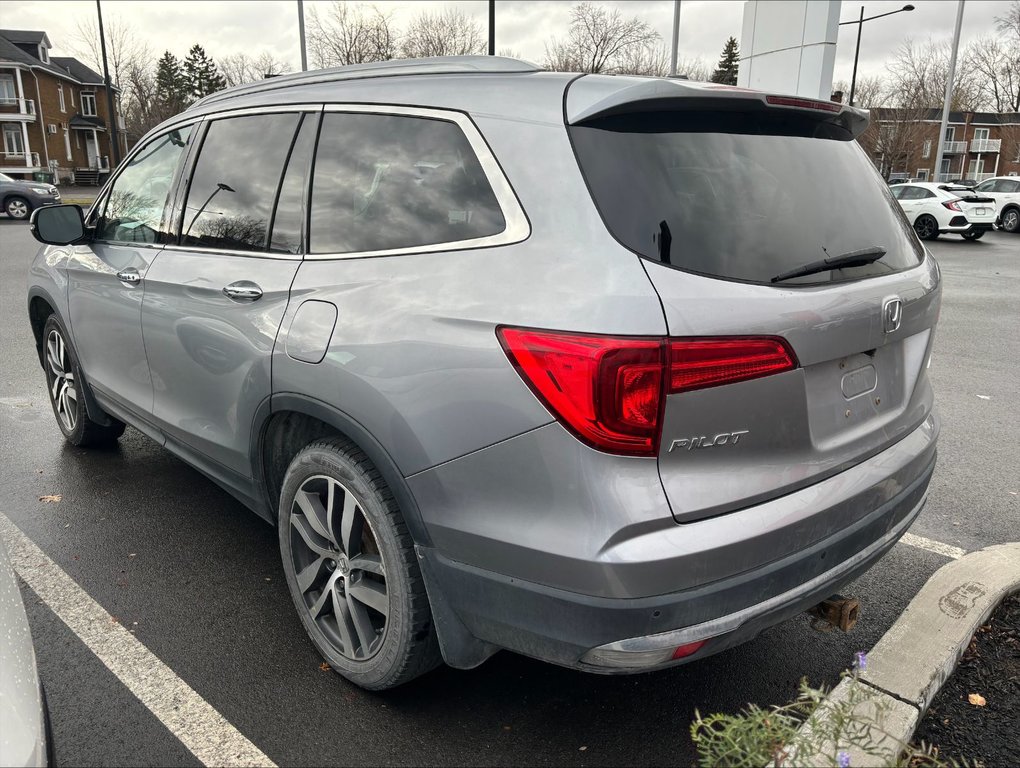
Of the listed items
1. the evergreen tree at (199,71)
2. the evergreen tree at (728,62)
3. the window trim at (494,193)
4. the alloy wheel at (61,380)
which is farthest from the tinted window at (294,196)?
the evergreen tree at (199,71)

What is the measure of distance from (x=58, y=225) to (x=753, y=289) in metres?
3.64

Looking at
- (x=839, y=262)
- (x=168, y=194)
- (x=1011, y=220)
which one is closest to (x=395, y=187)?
(x=839, y=262)

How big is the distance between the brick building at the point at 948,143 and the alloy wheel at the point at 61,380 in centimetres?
4511

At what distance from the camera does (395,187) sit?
249 centimetres

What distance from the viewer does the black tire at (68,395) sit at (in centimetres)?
457

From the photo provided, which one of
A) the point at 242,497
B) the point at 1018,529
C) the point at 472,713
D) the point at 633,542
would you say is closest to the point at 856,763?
the point at 633,542

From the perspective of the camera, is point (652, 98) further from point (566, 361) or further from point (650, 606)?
point (650, 606)

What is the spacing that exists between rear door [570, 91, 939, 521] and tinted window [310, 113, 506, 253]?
37 centimetres

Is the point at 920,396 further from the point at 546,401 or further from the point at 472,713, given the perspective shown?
the point at 472,713

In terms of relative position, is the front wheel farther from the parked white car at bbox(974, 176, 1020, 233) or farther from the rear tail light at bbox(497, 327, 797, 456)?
the parked white car at bbox(974, 176, 1020, 233)

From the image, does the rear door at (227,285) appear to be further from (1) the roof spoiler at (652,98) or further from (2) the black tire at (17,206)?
(2) the black tire at (17,206)

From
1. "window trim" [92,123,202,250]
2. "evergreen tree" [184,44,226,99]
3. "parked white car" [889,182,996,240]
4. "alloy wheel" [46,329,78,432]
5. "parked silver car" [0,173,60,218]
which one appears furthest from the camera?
"evergreen tree" [184,44,226,99]

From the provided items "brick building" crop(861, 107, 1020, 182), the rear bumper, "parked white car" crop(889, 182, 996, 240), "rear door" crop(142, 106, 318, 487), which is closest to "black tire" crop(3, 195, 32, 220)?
"parked white car" crop(889, 182, 996, 240)

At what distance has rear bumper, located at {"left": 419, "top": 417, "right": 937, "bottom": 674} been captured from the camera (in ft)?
6.31
